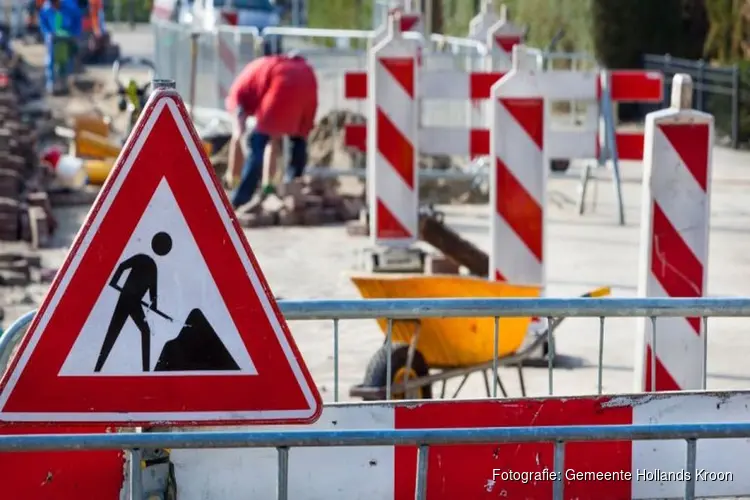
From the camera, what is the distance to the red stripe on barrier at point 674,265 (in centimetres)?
641

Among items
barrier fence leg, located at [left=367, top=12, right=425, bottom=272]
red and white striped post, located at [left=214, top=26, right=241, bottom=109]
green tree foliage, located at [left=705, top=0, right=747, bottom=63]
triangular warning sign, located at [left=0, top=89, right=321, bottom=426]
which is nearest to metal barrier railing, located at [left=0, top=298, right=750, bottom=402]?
triangular warning sign, located at [left=0, top=89, right=321, bottom=426]

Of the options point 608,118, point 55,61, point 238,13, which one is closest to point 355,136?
point 608,118

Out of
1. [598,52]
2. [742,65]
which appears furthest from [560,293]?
[598,52]

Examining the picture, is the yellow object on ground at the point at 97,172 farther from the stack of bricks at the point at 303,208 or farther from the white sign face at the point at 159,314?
the white sign face at the point at 159,314

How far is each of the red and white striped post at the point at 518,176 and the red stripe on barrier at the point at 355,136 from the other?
12.7 feet

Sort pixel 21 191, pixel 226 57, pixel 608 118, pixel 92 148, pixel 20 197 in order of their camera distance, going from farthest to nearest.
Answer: pixel 226 57
pixel 92 148
pixel 21 191
pixel 20 197
pixel 608 118

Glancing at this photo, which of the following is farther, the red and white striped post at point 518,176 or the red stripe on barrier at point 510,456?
the red and white striped post at point 518,176

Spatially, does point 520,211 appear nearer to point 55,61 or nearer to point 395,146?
point 395,146

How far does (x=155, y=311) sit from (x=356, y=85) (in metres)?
8.63

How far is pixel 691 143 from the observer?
6.28 m

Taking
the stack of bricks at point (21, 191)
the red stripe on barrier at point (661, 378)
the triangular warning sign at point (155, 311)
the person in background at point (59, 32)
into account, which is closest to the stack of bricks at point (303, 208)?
the stack of bricks at point (21, 191)

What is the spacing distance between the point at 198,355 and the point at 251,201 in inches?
410

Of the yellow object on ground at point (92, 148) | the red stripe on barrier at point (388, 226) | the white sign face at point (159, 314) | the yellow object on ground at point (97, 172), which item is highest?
the white sign face at point (159, 314)

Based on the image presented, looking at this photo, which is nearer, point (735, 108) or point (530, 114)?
point (530, 114)
